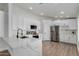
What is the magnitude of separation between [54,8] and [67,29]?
1.26 feet

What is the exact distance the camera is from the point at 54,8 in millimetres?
1408

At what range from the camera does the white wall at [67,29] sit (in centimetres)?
142

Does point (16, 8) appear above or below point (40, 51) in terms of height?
above

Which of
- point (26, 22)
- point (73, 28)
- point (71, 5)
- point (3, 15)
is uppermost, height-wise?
point (71, 5)

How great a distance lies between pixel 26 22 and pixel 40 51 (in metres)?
0.49

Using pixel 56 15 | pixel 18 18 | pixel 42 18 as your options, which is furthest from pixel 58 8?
pixel 18 18

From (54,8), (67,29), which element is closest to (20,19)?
(54,8)

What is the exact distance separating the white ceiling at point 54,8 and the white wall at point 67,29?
0.30ft

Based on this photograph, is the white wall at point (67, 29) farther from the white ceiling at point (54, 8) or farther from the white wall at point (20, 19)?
the white wall at point (20, 19)

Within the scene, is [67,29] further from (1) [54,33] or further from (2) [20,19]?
(2) [20,19]

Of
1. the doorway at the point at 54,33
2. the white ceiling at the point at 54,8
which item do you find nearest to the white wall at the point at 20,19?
the white ceiling at the point at 54,8

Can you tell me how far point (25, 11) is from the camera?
143 centimetres

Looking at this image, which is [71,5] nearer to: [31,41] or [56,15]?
[56,15]

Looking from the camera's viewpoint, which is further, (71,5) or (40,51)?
(40,51)
